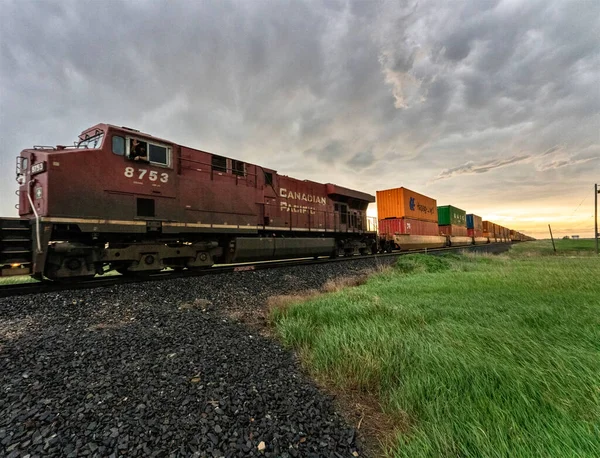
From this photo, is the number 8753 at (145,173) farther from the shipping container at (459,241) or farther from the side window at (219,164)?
the shipping container at (459,241)

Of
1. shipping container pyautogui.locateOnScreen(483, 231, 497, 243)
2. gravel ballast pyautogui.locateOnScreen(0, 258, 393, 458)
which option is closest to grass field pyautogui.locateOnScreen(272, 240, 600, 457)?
gravel ballast pyautogui.locateOnScreen(0, 258, 393, 458)

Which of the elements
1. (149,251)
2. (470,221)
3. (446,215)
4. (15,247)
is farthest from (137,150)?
(470,221)

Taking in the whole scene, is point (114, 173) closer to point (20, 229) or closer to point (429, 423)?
point (20, 229)

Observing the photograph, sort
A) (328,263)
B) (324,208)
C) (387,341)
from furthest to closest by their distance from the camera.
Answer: (324,208)
(328,263)
(387,341)

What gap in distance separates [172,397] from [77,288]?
5054mm

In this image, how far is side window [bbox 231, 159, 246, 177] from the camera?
9.94 meters

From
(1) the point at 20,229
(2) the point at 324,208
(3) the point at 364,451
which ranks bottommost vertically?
(3) the point at 364,451

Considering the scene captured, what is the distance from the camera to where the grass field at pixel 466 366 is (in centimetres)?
187

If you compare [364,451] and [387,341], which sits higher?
[387,341]

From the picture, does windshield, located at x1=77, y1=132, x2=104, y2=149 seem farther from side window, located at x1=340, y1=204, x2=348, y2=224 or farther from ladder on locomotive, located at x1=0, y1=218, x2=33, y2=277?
side window, located at x1=340, y1=204, x2=348, y2=224

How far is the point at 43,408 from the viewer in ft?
7.59

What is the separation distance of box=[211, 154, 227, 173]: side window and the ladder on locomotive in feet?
16.0

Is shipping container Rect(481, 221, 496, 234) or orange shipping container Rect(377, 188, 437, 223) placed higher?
orange shipping container Rect(377, 188, 437, 223)

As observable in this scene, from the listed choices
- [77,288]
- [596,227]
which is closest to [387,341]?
[77,288]
